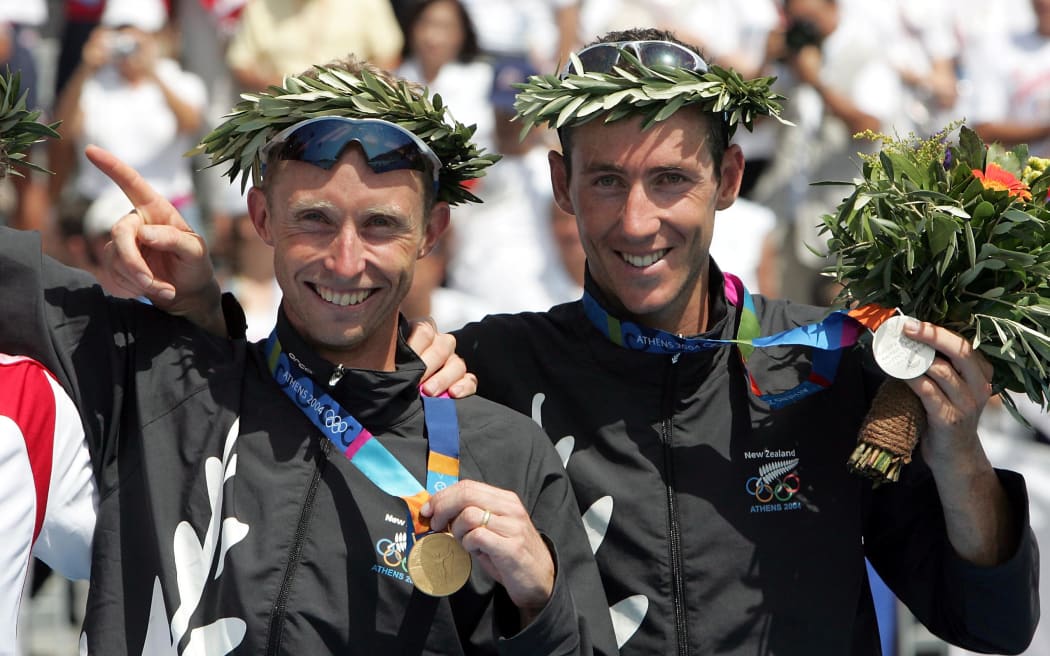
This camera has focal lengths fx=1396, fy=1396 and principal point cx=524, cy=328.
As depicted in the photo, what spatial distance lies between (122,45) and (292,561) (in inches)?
220

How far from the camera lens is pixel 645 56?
4.05m

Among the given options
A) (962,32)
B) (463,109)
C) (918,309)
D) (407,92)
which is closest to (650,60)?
(407,92)

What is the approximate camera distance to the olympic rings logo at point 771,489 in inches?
151

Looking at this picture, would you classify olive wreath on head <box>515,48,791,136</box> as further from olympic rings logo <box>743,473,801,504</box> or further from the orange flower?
olympic rings logo <box>743,473,801,504</box>

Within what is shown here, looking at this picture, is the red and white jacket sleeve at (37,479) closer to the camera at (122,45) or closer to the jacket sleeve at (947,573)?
the jacket sleeve at (947,573)

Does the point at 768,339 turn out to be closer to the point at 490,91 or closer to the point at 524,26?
the point at 490,91

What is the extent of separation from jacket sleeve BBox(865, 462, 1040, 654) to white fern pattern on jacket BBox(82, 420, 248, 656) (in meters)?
1.82

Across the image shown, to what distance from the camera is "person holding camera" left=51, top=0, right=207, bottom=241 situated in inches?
325

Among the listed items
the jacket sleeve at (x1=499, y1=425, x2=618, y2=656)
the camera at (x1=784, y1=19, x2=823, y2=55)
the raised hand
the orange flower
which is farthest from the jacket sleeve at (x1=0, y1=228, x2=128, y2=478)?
the camera at (x1=784, y1=19, x2=823, y2=55)

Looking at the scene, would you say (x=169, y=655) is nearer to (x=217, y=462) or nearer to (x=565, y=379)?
(x=217, y=462)

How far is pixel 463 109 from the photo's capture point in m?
8.34

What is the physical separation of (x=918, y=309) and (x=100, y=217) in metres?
5.37

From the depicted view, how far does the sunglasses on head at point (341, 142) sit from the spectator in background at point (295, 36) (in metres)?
4.52

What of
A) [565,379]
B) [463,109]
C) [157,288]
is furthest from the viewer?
[463,109]
